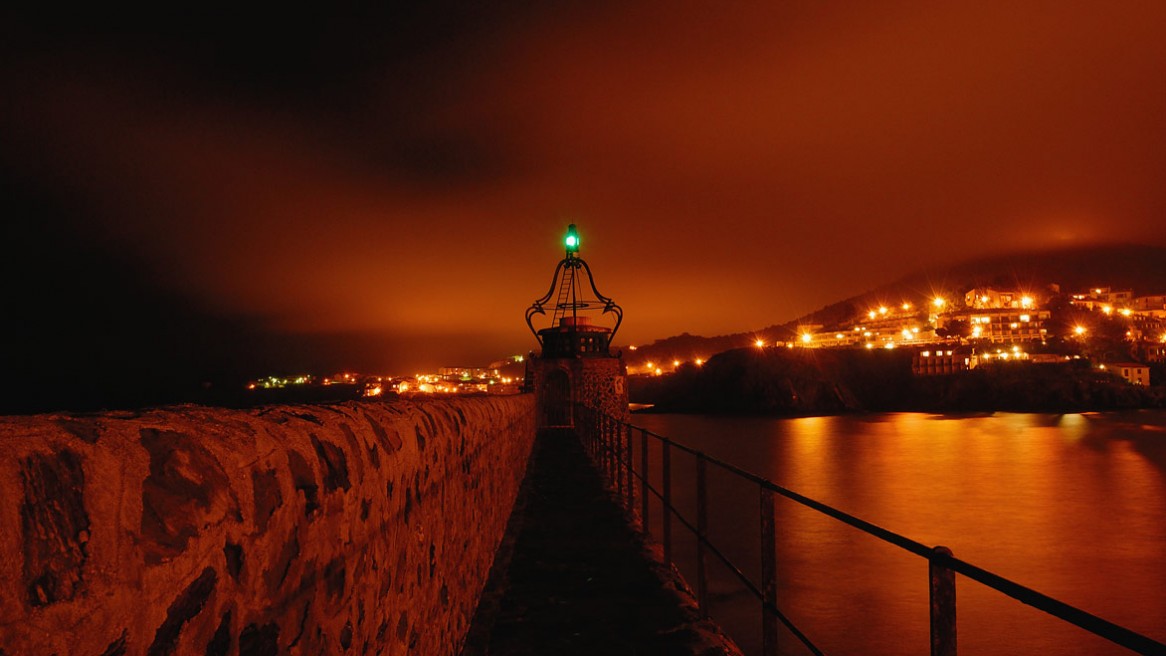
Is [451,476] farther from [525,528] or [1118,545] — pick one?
[1118,545]

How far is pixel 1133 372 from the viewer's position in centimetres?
9531

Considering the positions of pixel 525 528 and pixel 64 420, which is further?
pixel 525 528

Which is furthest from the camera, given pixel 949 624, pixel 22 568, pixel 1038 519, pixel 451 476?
pixel 1038 519

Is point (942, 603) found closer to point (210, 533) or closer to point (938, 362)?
point (210, 533)

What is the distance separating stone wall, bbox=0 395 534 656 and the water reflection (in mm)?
12817

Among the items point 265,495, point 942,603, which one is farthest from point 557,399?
point 265,495

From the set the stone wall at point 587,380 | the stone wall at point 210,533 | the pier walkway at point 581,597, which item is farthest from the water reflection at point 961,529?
the stone wall at point 210,533

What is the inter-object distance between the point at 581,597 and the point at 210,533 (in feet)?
13.7

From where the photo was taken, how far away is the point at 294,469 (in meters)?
1.71

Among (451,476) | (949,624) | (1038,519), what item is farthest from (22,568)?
(1038,519)

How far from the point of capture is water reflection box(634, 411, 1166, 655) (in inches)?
605

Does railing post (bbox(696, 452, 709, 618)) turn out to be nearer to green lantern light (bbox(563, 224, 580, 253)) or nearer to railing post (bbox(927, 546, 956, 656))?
railing post (bbox(927, 546, 956, 656))

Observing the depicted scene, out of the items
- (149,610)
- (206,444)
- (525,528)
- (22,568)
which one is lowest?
(525,528)

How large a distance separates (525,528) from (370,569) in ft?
17.4
